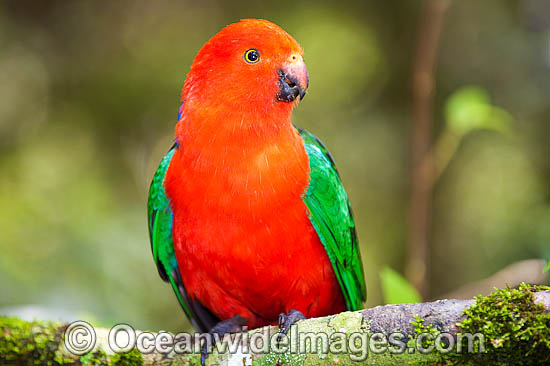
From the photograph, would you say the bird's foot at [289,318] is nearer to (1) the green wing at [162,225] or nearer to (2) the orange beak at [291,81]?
(1) the green wing at [162,225]

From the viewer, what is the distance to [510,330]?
1774 millimetres

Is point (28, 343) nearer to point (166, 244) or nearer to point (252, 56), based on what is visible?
point (166, 244)

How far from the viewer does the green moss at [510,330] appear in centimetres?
176

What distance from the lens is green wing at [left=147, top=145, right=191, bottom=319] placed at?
3.08 metres

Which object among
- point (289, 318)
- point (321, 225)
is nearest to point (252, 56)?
point (321, 225)

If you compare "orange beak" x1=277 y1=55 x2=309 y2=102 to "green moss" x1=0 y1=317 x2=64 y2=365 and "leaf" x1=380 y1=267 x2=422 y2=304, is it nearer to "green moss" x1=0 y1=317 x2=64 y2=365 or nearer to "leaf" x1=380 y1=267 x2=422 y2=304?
"leaf" x1=380 y1=267 x2=422 y2=304

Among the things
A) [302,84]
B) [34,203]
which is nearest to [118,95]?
[34,203]

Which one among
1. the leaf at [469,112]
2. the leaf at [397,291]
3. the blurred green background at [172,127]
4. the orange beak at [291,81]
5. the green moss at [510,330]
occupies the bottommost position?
the green moss at [510,330]

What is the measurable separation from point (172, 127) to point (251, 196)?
3764 mm

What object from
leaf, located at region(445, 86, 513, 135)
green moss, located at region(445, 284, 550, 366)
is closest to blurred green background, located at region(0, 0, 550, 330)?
leaf, located at region(445, 86, 513, 135)

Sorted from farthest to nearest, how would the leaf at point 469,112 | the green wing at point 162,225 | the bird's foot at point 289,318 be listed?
1. the leaf at point 469,112
2. the green wing at point 162,225
3. the bird's foot at point 289,318

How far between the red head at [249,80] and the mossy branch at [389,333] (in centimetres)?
116

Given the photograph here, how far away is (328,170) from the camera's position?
120 inches

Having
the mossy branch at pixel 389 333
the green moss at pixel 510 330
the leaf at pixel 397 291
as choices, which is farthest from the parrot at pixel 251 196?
the green moss at pixel 510 330
